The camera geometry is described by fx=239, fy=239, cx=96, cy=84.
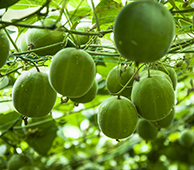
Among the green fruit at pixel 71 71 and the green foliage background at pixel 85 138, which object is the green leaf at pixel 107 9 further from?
the green fruit at pixel 71 71

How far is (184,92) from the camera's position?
3533 millimetres

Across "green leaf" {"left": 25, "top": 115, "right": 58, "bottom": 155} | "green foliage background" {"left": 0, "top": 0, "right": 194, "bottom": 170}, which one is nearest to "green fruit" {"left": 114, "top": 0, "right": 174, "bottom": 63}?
"green foliage background" {"left": 0, "top": 0, "right": 194, "bottom": 170}

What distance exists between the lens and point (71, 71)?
1.04 m

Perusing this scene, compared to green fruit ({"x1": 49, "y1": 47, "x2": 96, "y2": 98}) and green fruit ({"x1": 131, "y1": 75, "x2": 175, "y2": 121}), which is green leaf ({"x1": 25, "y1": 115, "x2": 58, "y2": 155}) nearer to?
green fruit ({"x1": 131, "y1": 75, "x2": 175, "y2": 121})

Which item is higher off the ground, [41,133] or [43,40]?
[43,40]

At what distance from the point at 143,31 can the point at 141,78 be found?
62cm

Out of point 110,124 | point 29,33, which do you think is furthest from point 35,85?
point 110,124

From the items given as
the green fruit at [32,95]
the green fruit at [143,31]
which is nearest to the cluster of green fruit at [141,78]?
the green fruit at [143,31]

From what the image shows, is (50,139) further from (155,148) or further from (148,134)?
(155,148)

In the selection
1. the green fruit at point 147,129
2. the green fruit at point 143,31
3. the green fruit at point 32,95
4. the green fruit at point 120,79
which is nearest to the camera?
the green fruit at point 143,31

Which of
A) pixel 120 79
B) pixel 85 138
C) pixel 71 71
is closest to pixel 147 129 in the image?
pixel 120 79

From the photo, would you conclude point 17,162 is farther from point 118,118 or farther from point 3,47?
point 3,47

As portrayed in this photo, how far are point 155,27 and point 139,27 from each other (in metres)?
0.06

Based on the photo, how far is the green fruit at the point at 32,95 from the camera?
4.24 feet
